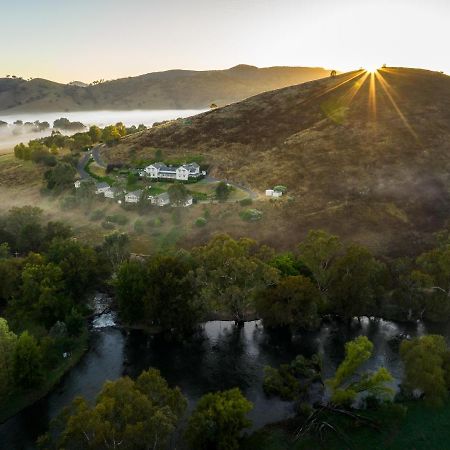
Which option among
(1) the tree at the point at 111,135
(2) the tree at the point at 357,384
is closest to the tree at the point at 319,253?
(2) the tree at the point at 357,384

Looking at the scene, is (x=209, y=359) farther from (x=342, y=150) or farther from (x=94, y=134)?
(x=94, y=134)

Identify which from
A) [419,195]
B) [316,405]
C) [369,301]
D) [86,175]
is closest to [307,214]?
[419,195]

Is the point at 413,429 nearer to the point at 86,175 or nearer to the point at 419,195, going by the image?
the point at 419,195

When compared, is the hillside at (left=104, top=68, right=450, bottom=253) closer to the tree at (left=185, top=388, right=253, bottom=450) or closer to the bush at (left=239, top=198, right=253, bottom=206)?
the bush at (left=239, top=198, right=253, bottom=206)

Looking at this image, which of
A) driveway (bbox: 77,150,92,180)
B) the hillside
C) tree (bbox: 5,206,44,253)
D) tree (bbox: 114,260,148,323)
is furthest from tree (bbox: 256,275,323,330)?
driveway (bbox: 77,150,92,180)

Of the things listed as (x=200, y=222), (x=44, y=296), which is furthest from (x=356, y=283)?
(x=44, y=296)
